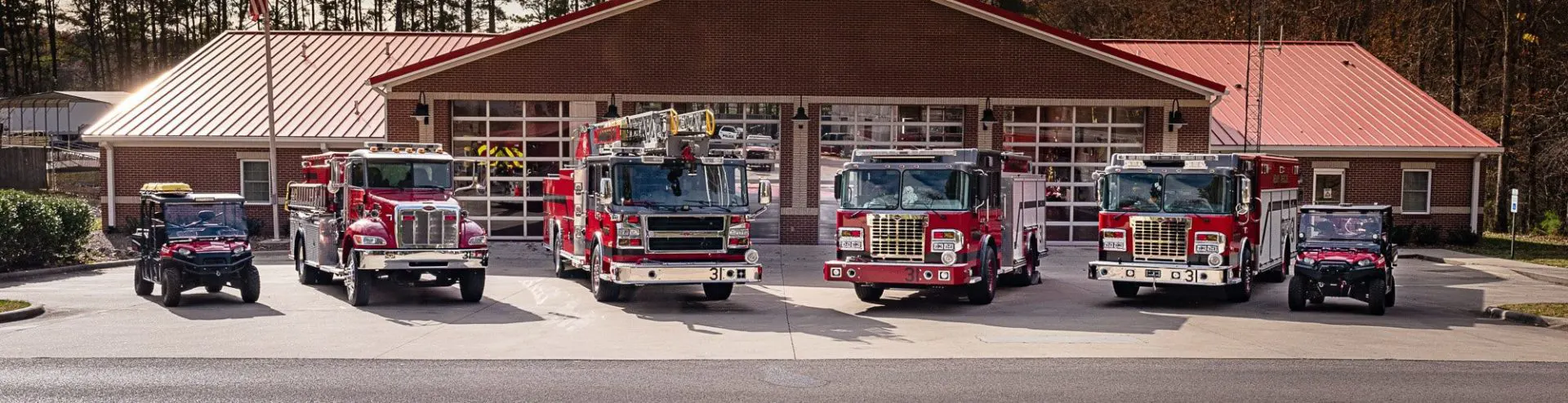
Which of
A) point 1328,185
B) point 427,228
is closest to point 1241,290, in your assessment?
point 427,228

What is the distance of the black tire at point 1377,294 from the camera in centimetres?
2008

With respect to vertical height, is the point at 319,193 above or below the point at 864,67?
below

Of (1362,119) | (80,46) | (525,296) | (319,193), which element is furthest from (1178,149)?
(80,46)

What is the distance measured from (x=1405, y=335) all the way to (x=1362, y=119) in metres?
22.0

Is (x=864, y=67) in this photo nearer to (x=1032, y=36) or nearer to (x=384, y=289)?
(x=1032, y=36)

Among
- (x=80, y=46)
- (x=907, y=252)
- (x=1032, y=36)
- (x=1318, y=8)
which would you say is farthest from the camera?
(x=80, y=46)

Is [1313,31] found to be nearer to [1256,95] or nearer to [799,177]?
[1256,95]

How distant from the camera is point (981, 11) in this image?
1303 inches

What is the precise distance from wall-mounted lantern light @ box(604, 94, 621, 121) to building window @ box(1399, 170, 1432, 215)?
72.1 feet

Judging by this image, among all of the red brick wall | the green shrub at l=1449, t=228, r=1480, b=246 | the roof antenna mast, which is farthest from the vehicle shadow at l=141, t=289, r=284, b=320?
the green shrub at l=1449, t=228, r=1480, b=246

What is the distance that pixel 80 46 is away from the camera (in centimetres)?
7800

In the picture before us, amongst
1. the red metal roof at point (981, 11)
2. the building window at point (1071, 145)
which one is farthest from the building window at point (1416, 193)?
the building window at point (1071, 145)

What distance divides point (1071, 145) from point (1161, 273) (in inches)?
552

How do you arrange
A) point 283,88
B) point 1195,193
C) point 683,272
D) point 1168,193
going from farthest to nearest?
1. point 283,88
2. point 1168,193
3. point 1195,193
4. point 683,272
